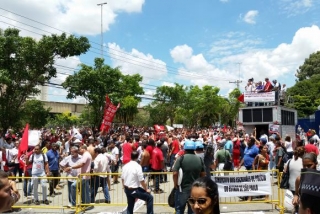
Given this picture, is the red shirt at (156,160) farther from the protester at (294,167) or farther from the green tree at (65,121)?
the green tree at (65,121)

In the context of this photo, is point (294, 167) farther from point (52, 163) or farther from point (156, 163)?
point (52, 163)

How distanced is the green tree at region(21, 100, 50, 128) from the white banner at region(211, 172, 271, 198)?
12.2 metres

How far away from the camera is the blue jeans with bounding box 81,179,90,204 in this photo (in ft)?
29.7

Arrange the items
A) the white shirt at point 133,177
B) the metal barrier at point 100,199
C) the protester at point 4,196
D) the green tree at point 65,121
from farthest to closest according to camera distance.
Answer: the green tree at point 65,121 → the metal barrier at point 100,199 → the white shirt at point 133,177 → the protester at point 4,196

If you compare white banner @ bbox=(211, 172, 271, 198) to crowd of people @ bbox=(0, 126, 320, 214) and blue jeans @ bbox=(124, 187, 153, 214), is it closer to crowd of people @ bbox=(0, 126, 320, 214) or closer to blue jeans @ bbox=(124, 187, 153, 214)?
crowd of people @ bbox=(0, 126, 320, 214)

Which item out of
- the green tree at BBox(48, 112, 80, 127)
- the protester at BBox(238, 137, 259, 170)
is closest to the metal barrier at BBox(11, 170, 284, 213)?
the protester at BBox(238, 137, 259, 170)

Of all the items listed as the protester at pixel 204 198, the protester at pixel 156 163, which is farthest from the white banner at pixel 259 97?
the protester at pixel 204 198

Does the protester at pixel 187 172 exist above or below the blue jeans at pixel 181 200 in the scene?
above

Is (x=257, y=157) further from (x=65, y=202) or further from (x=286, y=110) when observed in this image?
(x=286, y=110)

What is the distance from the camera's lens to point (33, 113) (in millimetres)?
18844

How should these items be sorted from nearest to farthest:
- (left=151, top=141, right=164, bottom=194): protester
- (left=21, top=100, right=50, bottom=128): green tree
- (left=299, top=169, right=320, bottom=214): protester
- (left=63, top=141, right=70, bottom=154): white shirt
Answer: (left=299, top=169, right=320, bottom=214): protester < (left=151, top=141, right=164, bottom=194): protester < (left=63, top=141, right=70, bottom=154): white shirt < (left=21, top=100, right=50, bottom=128): green tree

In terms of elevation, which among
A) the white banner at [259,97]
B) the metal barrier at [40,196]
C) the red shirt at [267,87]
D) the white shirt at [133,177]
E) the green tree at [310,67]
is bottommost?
the metal barrier at [40,196]

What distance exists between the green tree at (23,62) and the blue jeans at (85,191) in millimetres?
8943

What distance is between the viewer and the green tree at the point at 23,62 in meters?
16.5
